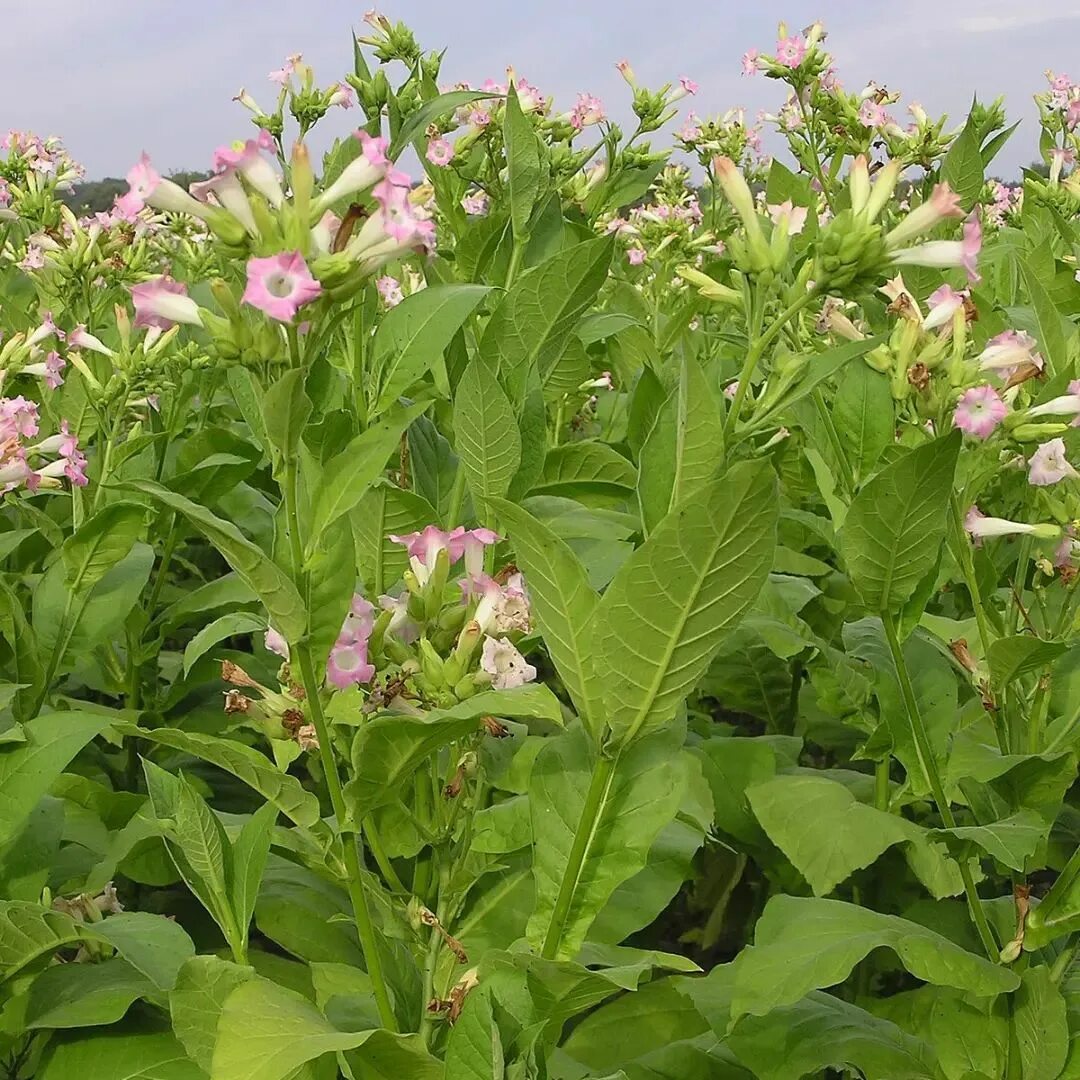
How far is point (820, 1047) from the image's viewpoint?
1622 millimetres

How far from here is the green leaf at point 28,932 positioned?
4.93ft

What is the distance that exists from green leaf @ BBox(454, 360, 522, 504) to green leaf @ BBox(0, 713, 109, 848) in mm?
631

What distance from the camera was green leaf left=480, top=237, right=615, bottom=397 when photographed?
5.38ft

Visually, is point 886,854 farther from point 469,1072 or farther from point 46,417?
point 46,417

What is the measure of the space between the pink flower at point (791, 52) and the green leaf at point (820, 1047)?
2762mm

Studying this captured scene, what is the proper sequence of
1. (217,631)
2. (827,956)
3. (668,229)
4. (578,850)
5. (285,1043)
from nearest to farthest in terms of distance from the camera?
1. (285,1043)
2. (578,850)
3. (827,956)
4. (217,631)
5. (668,229)

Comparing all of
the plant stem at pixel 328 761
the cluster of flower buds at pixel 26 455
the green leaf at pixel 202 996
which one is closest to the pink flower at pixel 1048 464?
the plant stem at pixel 328 761

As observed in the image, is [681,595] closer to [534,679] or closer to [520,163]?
[534,679]

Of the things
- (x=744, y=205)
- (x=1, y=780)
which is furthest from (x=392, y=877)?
(x=744, y=205)

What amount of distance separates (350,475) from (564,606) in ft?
0.85

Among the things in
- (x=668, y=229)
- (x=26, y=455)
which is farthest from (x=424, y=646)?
(x=668, y=229)

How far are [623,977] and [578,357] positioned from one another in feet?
4.17

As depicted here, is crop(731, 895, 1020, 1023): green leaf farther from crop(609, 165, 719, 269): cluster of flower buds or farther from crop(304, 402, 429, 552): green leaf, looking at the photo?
crop(609, 165, 719, 269): cluster of flower buds

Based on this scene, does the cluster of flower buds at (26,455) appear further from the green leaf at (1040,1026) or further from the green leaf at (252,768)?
the green leaf at (1040,1026)
